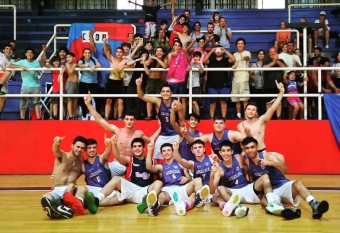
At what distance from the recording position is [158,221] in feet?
22.6

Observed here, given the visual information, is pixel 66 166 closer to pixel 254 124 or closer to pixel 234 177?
pixel 234 177

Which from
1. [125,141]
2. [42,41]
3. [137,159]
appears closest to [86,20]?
[42,41]

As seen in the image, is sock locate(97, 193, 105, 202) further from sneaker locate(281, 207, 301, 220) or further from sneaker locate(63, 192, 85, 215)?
sneaker locate(281, 207, 301, 220)

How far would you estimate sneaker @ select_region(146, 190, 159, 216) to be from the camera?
7223 millimetres

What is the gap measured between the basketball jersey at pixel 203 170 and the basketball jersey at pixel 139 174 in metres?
0.70

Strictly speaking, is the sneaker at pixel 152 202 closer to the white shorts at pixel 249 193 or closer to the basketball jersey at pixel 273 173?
the white shorts at pixel 249 193

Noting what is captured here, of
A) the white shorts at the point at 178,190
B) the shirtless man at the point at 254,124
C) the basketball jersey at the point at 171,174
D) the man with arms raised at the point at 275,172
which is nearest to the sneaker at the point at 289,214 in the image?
the man with arms raised at the point at 275,172

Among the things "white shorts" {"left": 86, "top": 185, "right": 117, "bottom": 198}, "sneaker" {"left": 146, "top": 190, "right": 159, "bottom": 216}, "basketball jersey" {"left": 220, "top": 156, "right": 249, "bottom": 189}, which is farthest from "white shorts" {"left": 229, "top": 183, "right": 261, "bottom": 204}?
"white shorts" {"left": 86, "top": 185, "right": 117, "bottom": 198}

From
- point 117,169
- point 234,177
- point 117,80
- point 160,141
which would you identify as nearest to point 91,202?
point 117,169

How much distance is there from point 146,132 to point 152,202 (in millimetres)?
4539

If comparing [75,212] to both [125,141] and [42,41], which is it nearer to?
[125,141]

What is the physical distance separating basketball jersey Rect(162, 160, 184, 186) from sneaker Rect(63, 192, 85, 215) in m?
1.43

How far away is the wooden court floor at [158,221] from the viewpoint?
6.38 meters

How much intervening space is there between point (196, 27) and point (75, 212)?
23.9ft
